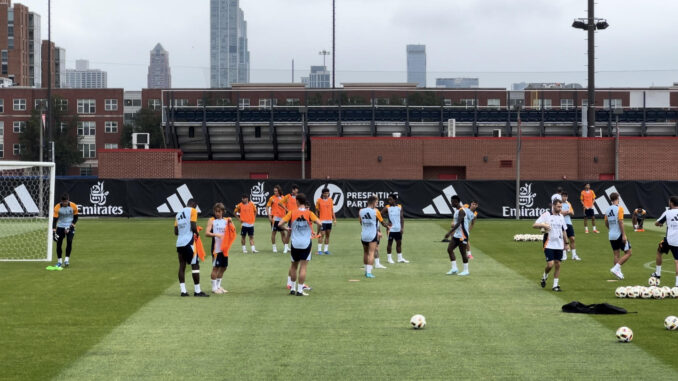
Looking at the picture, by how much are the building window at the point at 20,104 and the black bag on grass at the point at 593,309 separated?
116 metres

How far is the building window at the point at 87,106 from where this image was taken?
12625 cm

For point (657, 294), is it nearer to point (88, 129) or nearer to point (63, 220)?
point (63, 220)

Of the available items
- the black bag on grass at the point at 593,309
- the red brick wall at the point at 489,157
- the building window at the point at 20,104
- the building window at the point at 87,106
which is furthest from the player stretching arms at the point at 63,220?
the building window at the point at 87,106

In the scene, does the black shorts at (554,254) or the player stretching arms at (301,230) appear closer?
the player stretching arms at (301,230)

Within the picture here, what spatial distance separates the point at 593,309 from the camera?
15453 mm

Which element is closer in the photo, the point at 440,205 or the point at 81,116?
the point at 440,205

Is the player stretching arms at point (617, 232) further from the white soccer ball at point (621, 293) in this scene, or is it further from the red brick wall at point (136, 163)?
the red brick wall at point (136, 163)

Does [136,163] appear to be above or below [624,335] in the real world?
above

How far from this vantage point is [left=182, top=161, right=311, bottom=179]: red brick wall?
65.4 meters

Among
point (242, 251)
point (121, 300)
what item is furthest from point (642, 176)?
point (121, 300)

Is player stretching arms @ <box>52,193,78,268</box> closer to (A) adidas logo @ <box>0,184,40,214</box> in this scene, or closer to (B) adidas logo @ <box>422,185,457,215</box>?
(A) adidas logo @ <box>0,184,40,214</box>

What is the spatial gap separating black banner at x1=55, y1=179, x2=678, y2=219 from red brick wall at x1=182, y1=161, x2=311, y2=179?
16319mm

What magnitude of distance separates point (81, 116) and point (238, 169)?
67.1m

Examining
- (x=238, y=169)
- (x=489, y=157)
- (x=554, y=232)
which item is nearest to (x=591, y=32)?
(x=489, y=157)
